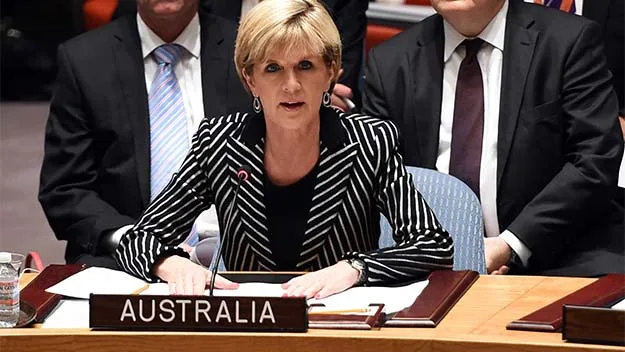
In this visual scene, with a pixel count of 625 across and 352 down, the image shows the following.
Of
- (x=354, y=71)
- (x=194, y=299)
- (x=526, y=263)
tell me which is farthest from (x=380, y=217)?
(x=354, y=71)

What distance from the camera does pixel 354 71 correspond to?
4590mm

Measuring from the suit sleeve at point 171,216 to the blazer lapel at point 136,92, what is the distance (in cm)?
71

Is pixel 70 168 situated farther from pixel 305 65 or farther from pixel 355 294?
pixel 355 294

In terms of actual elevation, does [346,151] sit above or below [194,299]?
above

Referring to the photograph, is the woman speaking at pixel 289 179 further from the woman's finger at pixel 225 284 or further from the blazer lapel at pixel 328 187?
the woman's finger at pixel 225 284

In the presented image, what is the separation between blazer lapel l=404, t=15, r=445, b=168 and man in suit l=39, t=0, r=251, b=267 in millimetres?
552

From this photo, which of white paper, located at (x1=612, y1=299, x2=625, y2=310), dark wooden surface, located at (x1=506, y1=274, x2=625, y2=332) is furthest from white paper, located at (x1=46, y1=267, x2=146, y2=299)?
white paper, located at (x1=612, y1=299, x2=625, y2=310)

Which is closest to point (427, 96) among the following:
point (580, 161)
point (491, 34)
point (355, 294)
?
point (491, 34)

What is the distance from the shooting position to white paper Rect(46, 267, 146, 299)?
9.42ft

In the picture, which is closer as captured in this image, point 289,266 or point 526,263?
point 289,266

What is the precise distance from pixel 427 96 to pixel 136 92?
884 millimetres

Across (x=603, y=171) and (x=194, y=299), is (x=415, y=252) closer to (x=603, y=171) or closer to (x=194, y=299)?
(x=194, y=299)

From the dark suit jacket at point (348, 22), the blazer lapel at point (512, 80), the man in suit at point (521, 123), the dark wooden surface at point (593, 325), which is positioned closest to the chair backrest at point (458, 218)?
the man in suit at point (521, 123)

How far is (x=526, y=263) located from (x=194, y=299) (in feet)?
4.57
